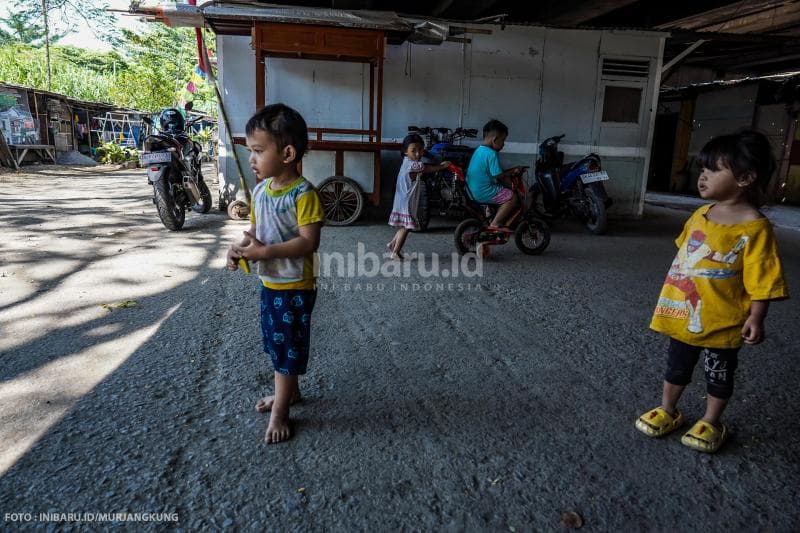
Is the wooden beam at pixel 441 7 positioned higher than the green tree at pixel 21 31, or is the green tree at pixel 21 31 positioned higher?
the green tree at pixel 21 31

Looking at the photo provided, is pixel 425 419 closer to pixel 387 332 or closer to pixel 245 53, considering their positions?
pixel 387 332

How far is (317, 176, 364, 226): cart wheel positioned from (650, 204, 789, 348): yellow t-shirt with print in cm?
507

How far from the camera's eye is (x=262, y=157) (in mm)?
1875

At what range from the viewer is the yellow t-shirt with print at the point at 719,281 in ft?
5.73

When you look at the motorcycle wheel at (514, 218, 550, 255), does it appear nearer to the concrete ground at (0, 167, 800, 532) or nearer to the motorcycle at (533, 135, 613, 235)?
the concrete ground at (0, 167, 800, 532)

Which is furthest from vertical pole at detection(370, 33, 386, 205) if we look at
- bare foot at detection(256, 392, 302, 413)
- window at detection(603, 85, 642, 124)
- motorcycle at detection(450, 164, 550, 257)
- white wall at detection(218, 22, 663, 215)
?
bare foot at detection(256, 392, 302, 413)

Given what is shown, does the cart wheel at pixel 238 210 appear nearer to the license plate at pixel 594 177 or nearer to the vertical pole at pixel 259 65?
the vertical pole at pixel 259 65

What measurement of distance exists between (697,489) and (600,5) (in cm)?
809

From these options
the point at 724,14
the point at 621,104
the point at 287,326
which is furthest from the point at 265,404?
the point at 724,14

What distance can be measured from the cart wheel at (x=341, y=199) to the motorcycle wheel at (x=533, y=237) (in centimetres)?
236

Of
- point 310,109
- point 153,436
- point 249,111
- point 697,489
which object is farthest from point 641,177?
point 153,436

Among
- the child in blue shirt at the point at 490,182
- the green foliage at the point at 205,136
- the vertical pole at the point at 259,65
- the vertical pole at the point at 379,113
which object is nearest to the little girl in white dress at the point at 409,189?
the child in blue shirt at the point at 490,182

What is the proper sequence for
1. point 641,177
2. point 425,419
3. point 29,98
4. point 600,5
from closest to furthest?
point 425,419, point 600,5, point 641,177, point 29,98

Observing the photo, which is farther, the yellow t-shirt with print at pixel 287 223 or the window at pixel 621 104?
the window at pixel 621 104
